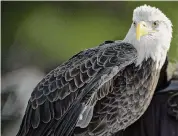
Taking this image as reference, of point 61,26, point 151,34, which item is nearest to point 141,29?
point 151,34

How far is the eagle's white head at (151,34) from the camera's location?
116 centimetres

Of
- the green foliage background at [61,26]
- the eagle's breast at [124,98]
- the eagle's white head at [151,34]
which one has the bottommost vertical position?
the eagle's breast at [124,98]

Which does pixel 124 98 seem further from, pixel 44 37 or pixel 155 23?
pixel 44 37

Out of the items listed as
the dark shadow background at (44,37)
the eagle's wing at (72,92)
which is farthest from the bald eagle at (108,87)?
the dark shadow background at (44,37)

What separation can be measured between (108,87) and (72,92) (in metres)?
0.10

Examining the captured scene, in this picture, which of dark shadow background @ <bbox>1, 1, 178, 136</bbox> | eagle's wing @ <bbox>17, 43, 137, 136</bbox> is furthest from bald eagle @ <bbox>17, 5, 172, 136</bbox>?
dark shadow background @ <bbox>1, 1, 178, 136</bbox>

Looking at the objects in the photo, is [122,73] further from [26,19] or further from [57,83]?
[26,19]

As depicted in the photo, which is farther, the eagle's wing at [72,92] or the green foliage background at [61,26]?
the green foliage background at [61,26]

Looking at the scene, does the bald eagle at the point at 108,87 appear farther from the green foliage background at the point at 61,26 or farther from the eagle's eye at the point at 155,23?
the green foliage background at the point at 61,26

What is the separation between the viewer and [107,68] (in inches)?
44.7

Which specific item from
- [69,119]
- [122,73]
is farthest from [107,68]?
[69,119]

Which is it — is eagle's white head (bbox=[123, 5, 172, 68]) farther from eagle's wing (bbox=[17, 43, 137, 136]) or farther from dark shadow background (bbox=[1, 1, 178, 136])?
dark shadow background (bbox=[1, 1, 178, 136])

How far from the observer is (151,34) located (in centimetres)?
117

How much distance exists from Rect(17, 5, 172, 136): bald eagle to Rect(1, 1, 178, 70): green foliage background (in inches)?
4.7
